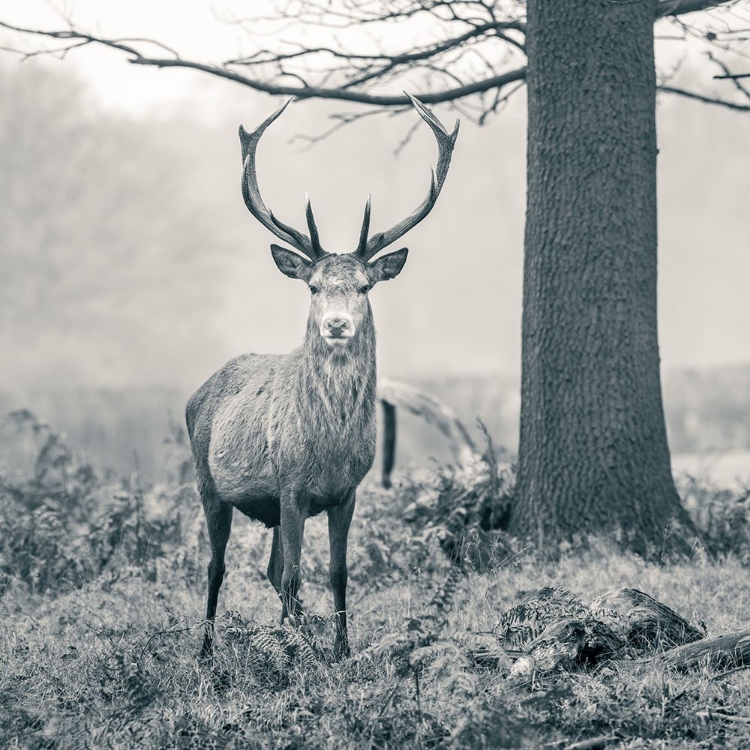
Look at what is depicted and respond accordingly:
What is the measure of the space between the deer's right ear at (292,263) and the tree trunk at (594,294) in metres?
2.68

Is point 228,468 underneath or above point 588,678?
above

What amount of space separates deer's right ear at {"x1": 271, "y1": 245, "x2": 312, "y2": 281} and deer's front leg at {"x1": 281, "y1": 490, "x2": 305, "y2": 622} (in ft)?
4.10

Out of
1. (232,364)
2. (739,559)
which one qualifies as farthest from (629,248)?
(232,364)

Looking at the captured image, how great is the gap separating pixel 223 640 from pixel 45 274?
3188 cm

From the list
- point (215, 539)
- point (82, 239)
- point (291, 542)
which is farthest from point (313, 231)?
point (82, 239)

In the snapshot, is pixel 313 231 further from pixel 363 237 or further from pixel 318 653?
pixel 318 653

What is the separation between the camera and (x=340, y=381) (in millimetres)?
5809

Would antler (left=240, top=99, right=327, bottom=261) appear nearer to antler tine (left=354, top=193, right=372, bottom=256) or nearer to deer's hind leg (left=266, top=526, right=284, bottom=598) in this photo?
antler tine (left=354, top=193, right=372, bottom=256)

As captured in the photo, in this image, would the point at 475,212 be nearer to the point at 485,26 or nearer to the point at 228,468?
the point at 485,26

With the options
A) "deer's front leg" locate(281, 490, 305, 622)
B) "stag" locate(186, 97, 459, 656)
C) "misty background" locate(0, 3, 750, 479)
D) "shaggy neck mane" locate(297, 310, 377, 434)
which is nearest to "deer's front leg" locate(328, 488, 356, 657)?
"stag" locate(186, 97, 459, 656)

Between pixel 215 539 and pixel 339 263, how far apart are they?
6.51 feet

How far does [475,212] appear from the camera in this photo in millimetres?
56000

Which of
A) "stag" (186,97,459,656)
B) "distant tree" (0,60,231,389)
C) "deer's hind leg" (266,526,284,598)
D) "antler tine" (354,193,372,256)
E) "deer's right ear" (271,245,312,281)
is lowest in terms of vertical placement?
"deer's hind leg" (266,526,284,598)

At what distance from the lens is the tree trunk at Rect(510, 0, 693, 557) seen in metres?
7.88
